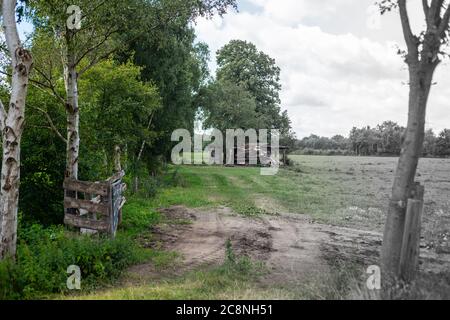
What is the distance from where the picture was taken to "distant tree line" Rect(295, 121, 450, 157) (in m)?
74.2

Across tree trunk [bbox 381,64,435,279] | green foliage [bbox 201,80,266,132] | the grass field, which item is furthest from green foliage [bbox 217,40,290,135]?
tree trunk [bbox 381,64,435,279]

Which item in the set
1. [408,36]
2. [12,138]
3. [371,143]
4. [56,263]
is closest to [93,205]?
[56,263]

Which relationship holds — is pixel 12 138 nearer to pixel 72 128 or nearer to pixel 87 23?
pixel 72 128

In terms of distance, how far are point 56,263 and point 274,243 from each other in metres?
5.92

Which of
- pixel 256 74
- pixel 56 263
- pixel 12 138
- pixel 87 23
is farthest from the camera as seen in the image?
pixel 256 74

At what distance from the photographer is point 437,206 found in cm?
1958

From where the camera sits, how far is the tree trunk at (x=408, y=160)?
21.7 feet

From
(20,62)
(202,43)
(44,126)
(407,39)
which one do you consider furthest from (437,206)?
(202,43)

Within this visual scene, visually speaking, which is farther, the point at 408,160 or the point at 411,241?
the point at 408,160

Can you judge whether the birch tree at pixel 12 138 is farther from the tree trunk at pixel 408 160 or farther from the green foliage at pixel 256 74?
the green foliage at pixel 256 74

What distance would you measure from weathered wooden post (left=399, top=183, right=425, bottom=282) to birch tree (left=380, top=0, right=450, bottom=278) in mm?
135

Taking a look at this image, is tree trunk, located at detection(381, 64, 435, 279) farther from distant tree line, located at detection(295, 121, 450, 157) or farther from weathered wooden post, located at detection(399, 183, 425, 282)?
distant tree line, located at detection(295, 121, 450, 157)

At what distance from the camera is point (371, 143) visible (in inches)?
3799
